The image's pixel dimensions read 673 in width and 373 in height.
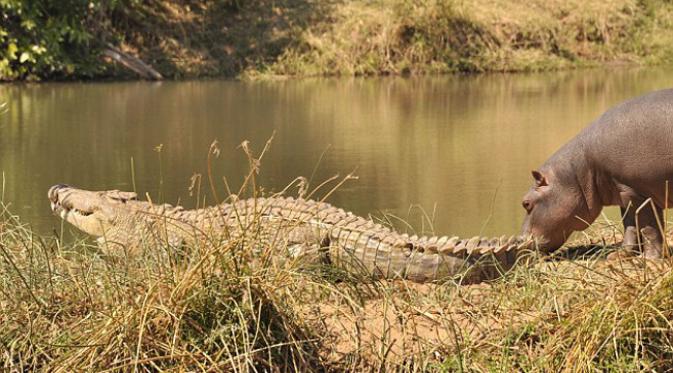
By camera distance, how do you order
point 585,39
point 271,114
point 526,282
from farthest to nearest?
point 585,39 → point 271,114 → point 526,282

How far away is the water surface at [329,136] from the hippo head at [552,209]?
1.52 ft

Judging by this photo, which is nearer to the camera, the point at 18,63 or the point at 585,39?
the point at 18,63

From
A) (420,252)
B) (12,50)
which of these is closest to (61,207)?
(420,252)

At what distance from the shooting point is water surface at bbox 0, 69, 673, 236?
7.66 meters

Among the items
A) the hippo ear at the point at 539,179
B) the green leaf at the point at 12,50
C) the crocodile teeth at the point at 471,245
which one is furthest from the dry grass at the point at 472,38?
the crocodile teeth at the point at 471,245

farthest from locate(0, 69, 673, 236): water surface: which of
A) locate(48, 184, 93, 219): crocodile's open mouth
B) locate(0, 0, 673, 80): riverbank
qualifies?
locate(0, 0, 673, 80): riverbank

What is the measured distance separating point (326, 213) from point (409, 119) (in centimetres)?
724

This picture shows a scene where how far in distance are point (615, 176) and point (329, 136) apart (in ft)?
19.7

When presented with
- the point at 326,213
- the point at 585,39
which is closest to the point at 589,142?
the point at 326,213

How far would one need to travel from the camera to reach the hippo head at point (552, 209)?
17.6 feet

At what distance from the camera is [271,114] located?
12.7 metres

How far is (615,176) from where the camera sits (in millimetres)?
5109

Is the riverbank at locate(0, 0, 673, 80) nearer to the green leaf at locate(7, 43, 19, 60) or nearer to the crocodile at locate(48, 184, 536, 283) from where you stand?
the green leaf at locate(7, 43, 19, 60)

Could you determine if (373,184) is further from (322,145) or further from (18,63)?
(18,63)
